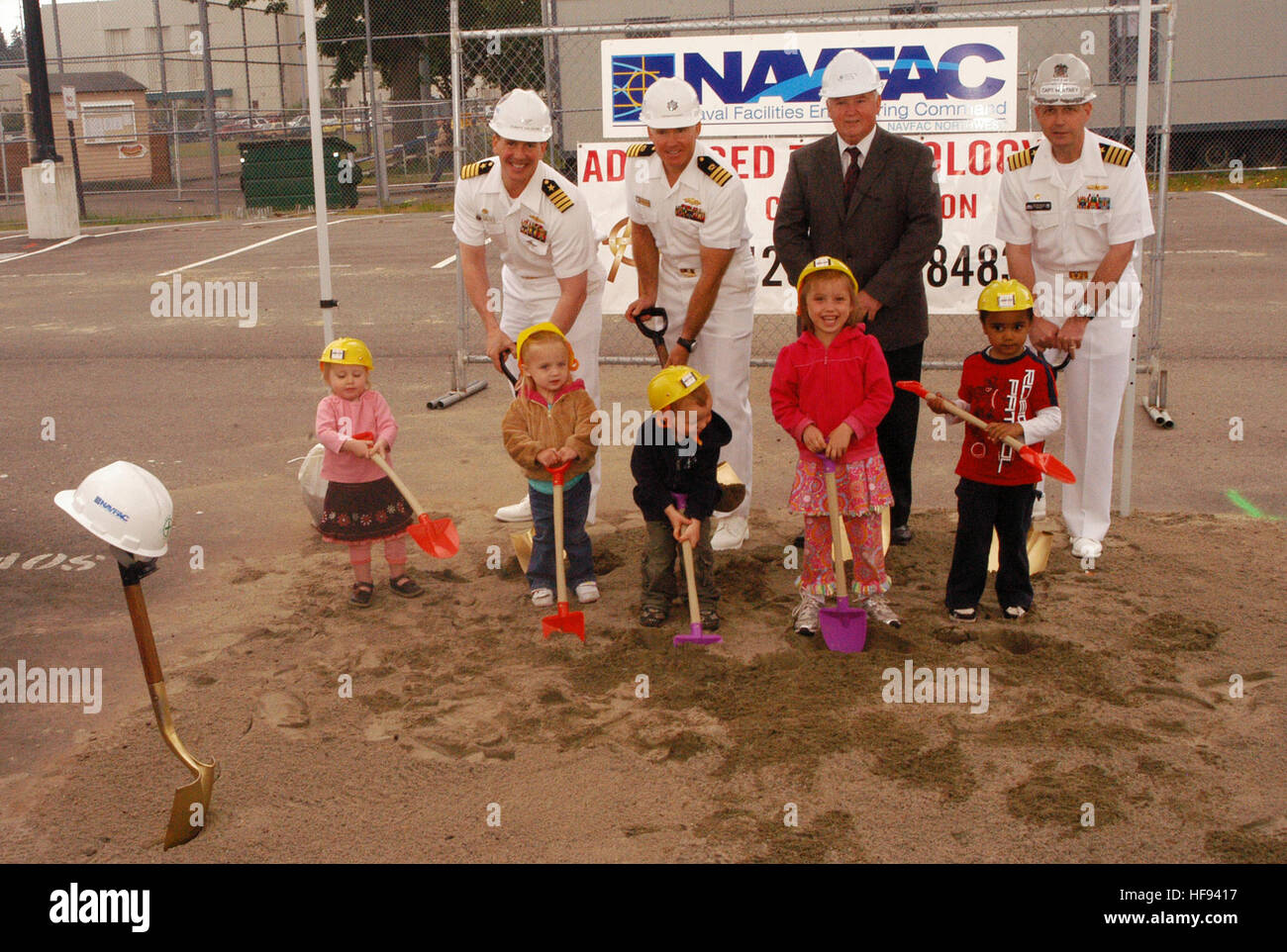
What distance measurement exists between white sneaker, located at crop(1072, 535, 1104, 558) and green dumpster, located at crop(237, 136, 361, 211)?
20.2 m

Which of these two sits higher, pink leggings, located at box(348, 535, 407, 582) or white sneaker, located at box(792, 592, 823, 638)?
pink leggings, located at box(348, 535, 407, 582)

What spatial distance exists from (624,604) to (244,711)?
5.85 ft

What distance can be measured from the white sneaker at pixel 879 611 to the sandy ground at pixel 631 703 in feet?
0.34

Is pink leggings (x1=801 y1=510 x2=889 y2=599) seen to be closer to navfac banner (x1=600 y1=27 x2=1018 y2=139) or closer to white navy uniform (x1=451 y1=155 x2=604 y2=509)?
Result: white navy uniform (x1=451 y1=155 x2=604 y2=509)

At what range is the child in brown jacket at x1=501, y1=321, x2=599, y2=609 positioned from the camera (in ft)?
18.2

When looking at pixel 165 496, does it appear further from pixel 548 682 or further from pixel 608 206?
pixel 608 206

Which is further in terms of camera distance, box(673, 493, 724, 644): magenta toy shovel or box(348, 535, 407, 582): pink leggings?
box(348, 535, 407, 582): pink leggings

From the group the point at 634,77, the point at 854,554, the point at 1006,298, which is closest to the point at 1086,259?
the point at 1006,298

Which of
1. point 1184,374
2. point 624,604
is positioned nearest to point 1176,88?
point 1184,374

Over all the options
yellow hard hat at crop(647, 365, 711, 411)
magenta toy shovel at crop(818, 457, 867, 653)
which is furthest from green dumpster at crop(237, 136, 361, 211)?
magenta toy shovel at crop(818, 457, 867, 653)

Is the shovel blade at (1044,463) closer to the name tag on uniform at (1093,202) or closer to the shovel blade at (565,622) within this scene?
the name tag on uniform at (1093,202)

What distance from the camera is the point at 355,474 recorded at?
5.81 meters

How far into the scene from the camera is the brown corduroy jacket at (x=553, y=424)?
5.61 meters

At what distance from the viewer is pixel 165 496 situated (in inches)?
153
